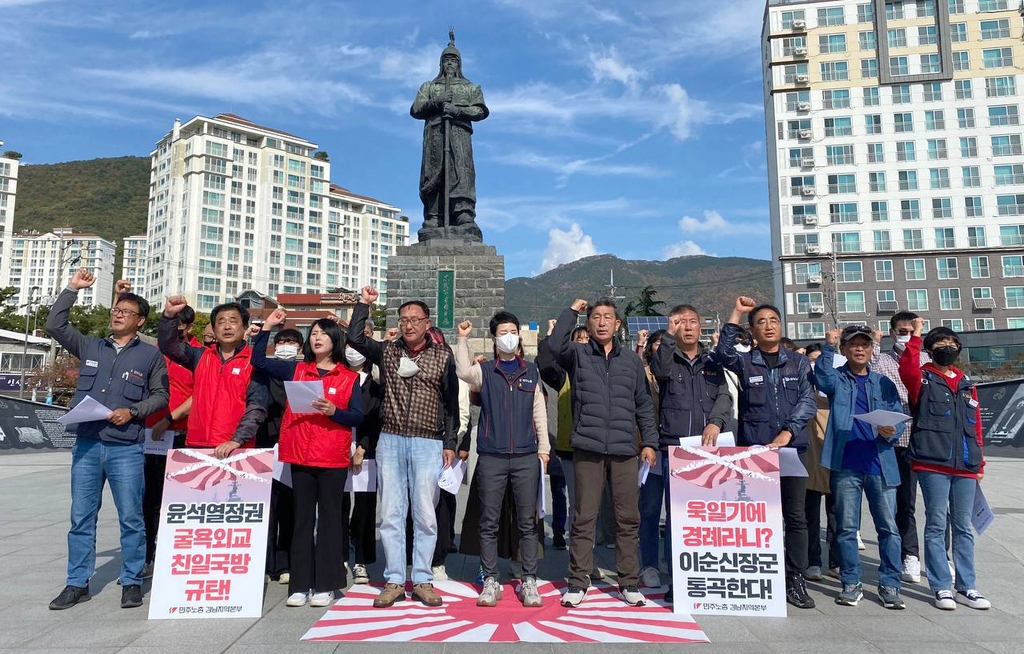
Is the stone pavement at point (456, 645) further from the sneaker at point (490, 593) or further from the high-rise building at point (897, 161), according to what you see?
the high-rise building at point (897, 161)

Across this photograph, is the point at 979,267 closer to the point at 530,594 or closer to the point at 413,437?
the point at 530,594

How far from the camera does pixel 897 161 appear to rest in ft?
141

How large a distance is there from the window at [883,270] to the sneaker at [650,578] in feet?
146

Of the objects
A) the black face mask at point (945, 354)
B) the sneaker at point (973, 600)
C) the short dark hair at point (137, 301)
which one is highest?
the short dark hair at point (137, 301)

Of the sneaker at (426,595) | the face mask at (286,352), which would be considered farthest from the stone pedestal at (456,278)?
the sneaker at (426,595)

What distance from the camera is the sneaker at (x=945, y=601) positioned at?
4133mm

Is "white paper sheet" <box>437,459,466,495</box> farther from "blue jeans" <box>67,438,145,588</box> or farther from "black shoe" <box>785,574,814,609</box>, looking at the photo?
"black shoe" <box>785,574,814,609</box>

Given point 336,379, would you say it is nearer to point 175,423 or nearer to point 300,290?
point 175,423

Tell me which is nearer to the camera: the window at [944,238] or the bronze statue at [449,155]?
the bronze statue at [449,155]

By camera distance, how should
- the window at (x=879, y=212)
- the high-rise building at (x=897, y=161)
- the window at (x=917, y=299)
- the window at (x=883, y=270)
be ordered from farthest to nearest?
the window at (x=879, y=212) → the window at (x=883, y=270) → the window at (x=917, y=299) → the high-rise building at (x=897, y=161)

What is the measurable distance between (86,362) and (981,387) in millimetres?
14169

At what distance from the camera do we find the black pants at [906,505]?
4.89 m

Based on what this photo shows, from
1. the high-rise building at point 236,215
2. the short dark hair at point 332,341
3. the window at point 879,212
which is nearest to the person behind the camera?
the short dark hair at point 332,341

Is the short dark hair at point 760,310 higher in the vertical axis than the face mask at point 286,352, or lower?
higher
